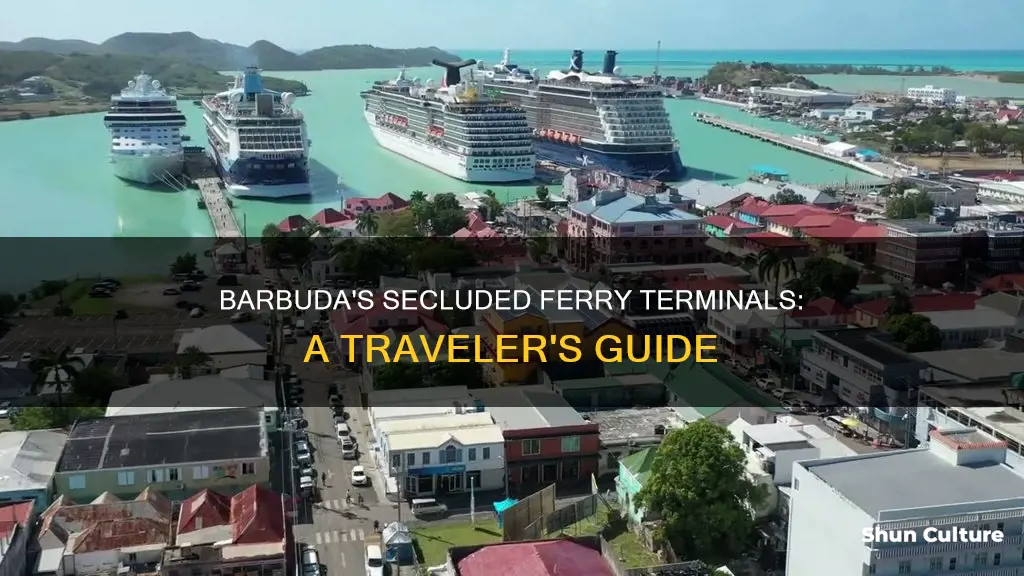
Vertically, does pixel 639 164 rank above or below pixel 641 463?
above

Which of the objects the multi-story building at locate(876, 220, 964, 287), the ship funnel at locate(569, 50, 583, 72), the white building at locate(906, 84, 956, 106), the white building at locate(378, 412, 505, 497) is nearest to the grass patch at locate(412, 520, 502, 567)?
the white building at locate(378, 412, 505, 497)

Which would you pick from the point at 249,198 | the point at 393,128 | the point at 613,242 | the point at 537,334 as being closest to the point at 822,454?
the point at 537,334

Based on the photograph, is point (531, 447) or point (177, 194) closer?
point (531, 447)

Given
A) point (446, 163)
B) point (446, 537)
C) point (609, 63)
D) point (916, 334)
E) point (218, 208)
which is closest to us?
point (446, 537)

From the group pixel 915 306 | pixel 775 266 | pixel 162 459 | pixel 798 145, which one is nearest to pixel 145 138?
pixel 775 266

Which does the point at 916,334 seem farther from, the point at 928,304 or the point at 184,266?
the point at 184,266

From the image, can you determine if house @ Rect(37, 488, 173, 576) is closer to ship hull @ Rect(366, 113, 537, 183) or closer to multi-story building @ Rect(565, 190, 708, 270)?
A: multi-story building @ Rect(565, 190, 708, 270)

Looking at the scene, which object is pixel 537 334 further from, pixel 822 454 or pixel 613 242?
pixel 613 242

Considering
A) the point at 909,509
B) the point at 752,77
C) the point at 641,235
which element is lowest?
the point at 909,509

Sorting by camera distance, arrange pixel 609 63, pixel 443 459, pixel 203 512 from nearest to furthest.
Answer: pixel 203 512 < pixel 443 459 < pixel 609 63
